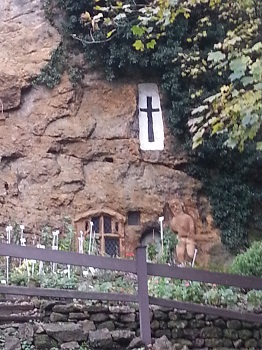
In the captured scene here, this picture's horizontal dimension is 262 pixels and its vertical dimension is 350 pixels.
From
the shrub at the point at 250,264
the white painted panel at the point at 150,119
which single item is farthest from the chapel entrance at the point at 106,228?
the shrub at the point at 250,264

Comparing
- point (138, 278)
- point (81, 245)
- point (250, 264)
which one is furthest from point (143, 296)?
point (81, 245)

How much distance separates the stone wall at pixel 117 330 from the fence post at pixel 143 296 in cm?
14

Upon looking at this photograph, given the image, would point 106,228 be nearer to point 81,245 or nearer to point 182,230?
point 81,245

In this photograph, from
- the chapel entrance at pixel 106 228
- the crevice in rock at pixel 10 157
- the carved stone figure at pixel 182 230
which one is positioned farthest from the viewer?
the crevice in rock at pixel 10 157

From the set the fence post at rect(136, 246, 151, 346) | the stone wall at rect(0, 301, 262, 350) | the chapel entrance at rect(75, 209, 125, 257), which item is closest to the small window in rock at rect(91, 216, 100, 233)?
the chapel entrance at rect(75, 209, 125, 257)

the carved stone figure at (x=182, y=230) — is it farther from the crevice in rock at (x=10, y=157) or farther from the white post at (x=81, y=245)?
the crevice in rock at (x=10, y=157)

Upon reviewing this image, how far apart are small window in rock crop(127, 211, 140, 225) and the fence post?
6603 millimetres

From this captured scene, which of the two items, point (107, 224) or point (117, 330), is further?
point (107, 224)

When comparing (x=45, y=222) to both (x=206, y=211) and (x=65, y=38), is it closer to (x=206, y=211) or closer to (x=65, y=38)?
(x=206, y=211)

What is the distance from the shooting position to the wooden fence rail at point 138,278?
5641 mm

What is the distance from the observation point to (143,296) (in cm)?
582

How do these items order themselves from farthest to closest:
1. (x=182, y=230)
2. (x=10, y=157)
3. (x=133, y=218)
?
(x=133, y=218)
(x=10, y=157)
(x=182, y=230)

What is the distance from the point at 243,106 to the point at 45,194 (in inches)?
296

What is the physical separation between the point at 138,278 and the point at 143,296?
0.66 feet
